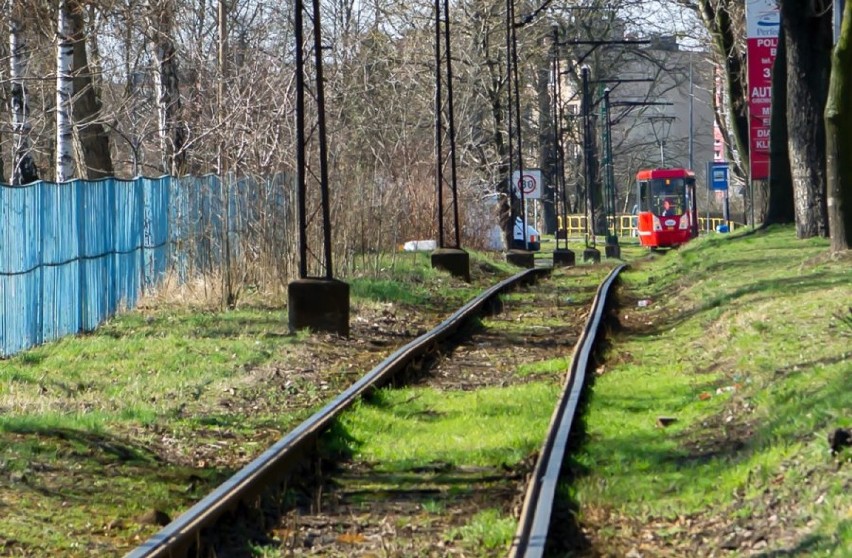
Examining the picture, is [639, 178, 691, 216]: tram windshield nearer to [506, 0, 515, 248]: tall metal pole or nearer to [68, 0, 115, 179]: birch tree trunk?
[506, 0, 515, 248]: tall metal pole

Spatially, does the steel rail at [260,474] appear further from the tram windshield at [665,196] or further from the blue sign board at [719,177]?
the tram windshield at [665,196]

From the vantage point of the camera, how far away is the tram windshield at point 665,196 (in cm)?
5950

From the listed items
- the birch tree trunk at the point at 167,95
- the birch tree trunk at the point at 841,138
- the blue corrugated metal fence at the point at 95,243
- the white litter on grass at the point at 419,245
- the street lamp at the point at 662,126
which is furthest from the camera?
the street lamp at the point at 662,126

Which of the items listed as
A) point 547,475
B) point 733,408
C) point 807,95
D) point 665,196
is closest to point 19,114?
point 807,95

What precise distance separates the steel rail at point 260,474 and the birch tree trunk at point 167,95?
1350 centimetres

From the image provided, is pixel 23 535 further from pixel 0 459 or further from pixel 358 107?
pixel 358 107

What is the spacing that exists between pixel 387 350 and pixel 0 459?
7574 mm

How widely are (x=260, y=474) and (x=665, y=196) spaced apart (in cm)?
5306

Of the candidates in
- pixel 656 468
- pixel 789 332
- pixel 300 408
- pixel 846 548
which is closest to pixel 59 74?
pixel 300 408

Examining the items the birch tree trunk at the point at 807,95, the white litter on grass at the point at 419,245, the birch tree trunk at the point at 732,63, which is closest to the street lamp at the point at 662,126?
the birch tree trunk at the point at 732,63

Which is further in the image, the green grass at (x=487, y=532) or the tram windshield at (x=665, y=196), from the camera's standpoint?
the tram windshield at (x=665, y=196)

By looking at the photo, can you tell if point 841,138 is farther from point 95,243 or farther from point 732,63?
point 732,63

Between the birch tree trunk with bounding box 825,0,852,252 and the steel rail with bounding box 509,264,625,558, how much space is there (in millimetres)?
7101


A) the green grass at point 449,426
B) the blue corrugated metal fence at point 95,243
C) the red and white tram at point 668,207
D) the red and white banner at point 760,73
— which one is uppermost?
the red and white banner at point 760,73
